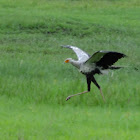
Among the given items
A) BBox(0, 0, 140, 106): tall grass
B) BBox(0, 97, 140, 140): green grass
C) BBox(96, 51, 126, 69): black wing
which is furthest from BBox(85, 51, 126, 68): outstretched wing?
BBox(0, 97, 140, 140): green grass

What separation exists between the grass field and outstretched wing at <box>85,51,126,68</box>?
1.80 feet

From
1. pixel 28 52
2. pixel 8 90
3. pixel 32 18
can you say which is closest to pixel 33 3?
pixel 32 18

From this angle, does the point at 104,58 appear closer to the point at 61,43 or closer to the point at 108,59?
the point at 108,59

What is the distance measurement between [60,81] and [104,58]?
215 cm

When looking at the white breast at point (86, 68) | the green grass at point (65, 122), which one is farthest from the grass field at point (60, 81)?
the white breast at point (86, 68)

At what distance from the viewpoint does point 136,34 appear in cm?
1966

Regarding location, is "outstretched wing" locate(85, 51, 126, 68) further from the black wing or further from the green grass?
the green grass

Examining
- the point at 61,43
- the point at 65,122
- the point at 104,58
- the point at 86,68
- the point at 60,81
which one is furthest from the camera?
the point at 61,43

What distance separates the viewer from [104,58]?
26.7ft

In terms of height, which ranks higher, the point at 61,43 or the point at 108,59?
the point at 108,59

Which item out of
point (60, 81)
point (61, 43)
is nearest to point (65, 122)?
point (60, 81)

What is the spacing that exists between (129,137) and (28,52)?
9531mm

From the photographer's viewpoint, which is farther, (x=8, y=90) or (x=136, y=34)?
(x=136, y=34)

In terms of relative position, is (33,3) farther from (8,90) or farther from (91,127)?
(91,127)
